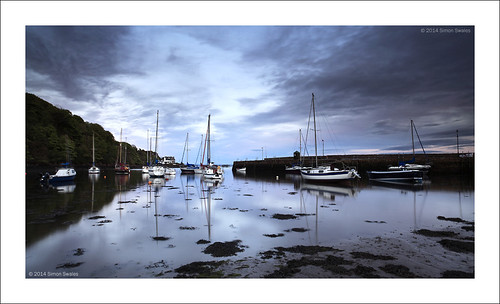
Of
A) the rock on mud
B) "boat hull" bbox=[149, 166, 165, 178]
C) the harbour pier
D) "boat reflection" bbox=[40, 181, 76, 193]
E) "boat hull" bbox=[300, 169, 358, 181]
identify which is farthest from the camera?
"boat hull" bbox=[149, 166, 165, 178]

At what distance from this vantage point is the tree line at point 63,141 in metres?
33.9

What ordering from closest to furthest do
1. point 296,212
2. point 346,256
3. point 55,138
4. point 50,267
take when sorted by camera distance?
point 50,267 < point 346,256 < point 296,212 < point 55,138

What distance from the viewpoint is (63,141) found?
46750mm

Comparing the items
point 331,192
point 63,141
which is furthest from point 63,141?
point 331,192

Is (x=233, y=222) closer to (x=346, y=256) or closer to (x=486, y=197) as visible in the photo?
(x=346, y=256)

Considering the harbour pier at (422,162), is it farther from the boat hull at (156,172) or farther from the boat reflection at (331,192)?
the boat hull at (156,172)

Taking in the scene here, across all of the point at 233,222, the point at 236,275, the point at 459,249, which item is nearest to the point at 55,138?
the point at 233,222

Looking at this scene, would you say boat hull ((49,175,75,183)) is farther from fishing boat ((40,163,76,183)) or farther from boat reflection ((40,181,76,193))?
boat reflection ((40,181,76,193))

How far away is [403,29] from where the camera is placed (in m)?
5.90

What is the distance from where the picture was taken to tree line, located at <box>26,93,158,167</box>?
3388 cm

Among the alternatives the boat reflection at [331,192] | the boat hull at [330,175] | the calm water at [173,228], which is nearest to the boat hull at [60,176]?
the calm water at [173,228]

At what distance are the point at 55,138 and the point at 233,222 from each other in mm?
48163

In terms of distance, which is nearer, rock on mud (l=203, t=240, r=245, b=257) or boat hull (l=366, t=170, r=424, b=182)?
rock on mud (l=203, t=240, r=245, b=257)

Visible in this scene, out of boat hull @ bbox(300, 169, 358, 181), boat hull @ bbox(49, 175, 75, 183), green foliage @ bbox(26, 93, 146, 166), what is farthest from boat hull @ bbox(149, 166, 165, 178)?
boat hull @ bbox(300, 169, 358, 181)
